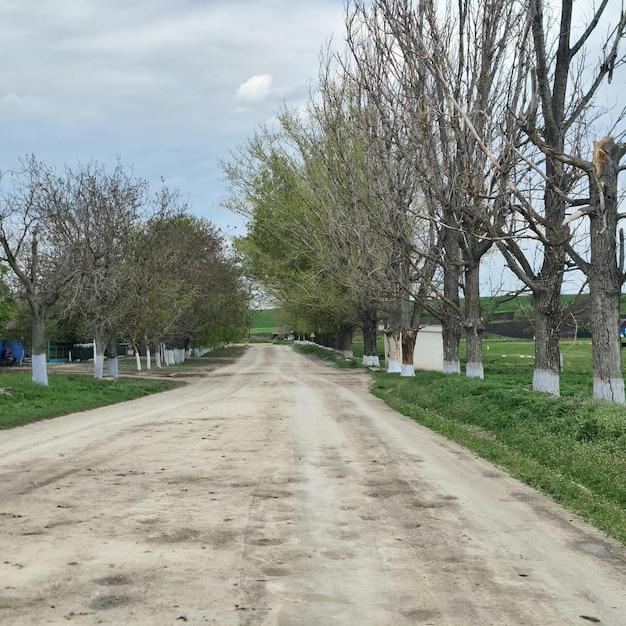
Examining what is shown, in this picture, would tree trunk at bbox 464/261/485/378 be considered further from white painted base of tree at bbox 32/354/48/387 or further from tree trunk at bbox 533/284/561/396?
white painted base of tree at bbox 32/354/48/387

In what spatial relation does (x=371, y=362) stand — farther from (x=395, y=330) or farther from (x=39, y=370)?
(x=39, y=370)

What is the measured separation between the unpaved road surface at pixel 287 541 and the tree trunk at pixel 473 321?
1247cm

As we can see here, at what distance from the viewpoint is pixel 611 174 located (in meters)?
14.7

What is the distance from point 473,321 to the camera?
2500cm

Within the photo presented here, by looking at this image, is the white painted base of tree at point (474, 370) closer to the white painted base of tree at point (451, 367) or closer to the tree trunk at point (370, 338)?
the white painted base of tree at point (451, 367)

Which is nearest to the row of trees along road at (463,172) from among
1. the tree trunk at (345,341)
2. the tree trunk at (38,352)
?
the tree trunk at (38,352)

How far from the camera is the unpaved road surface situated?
5020mm

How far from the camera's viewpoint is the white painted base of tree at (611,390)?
15156 mm

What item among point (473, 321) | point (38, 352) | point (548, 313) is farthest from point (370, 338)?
point (548, 313)

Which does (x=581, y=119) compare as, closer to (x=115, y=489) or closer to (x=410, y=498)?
(x=410, y=498)

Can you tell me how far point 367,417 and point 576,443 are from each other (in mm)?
7396

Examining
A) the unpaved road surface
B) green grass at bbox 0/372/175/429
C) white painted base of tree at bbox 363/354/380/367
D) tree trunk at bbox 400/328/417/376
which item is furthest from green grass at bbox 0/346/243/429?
white painted base of tree at bbox 363/354/380/367

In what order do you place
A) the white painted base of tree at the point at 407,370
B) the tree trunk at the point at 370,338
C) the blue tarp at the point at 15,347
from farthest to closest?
1. the blue tarp at the point at 15,347
2. the tree trunk at the point at 370,338
3. the white painted base of tree at the point at 407,370

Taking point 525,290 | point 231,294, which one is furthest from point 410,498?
point 231,294
